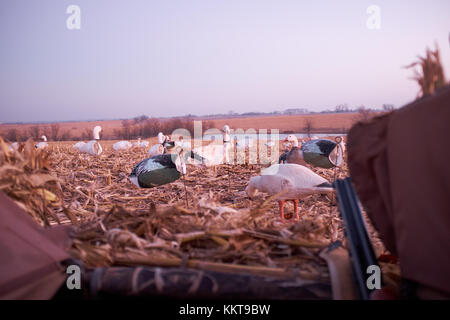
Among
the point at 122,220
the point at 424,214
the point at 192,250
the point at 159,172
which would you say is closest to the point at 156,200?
the point at 159,172

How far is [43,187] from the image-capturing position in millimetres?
2160

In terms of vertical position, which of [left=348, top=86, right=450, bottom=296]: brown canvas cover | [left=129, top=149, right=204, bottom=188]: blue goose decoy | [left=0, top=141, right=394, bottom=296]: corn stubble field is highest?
[left=348, top=86, right=450, bottom=296]: brown canvas cover

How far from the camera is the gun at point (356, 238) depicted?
1563mm

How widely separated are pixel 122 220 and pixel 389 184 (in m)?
1.66

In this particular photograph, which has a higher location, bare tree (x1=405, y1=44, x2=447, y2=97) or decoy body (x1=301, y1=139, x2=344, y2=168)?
bare tree (x1=405, y1=44, x2=447, y2=97)

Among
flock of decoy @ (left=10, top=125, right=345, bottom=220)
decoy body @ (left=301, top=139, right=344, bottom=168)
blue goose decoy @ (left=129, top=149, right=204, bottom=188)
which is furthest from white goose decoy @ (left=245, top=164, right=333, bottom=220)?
decoy body @ (left=301, top=139, right=344, bottom=168)

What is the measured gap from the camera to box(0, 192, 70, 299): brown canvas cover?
1.36 metres

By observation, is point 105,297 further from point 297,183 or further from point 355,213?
point 297,183

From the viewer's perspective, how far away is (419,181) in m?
1.28

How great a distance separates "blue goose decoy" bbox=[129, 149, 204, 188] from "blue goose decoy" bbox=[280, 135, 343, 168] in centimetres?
379

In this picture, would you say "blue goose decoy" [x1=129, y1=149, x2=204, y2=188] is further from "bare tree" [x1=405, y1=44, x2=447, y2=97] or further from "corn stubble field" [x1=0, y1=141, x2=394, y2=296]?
"bare tree" [x1=405, y1=44, x2=447, y2=97]

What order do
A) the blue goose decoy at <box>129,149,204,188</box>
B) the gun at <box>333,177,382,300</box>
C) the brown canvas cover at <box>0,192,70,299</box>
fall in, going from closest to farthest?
the brown canvas cover at <box>0,192,70,299</box>
the gun at <box>333,177,382,300</box>
the blue goose decoy at <box>129,149,204,188</box>

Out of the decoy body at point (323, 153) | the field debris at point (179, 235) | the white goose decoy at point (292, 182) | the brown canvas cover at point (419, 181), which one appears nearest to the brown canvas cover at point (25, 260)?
the field debris at point (179, 235)

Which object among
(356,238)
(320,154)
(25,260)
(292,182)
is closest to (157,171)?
(292,182)
